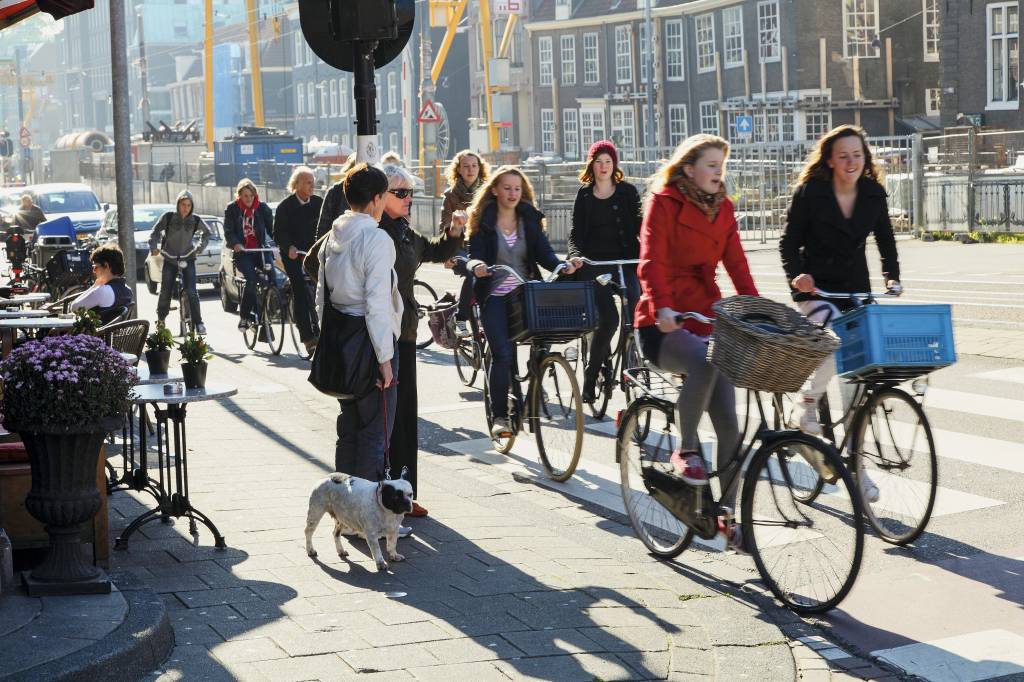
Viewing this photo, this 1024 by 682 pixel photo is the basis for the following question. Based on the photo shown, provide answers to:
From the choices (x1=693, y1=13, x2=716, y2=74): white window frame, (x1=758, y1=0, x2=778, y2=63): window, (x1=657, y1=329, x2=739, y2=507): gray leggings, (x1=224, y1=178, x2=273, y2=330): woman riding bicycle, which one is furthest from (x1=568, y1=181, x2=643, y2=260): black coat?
(x1=693, y1=13, x2=716, y2=74): white window frame

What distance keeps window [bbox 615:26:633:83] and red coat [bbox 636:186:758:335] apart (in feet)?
186

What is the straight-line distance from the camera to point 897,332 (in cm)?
610

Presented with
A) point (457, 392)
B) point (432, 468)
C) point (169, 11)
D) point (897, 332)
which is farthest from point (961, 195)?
point (169, 11)

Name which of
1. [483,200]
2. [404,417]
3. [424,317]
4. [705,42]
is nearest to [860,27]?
[705,42]

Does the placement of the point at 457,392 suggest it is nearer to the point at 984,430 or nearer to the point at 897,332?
the point at 984,430

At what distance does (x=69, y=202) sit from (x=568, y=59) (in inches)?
1434

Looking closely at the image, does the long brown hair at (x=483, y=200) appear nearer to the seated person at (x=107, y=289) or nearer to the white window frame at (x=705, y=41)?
the seated person at (x=107, y=289)

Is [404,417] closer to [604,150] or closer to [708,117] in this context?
[604,150]

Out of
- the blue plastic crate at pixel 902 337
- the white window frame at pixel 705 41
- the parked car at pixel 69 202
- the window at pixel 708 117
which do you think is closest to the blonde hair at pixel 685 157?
the blue plastic crate at pixel 902 337

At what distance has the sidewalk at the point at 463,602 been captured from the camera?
501 centimetres

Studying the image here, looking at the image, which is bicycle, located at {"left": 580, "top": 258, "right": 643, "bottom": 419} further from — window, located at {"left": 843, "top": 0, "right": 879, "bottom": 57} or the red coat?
window, located at {"left": 843, "top": 0, "right": 879, "bottom": 57}

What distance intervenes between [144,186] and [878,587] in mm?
56624

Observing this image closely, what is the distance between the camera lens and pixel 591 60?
2542 inches

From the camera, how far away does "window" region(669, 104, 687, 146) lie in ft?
193
